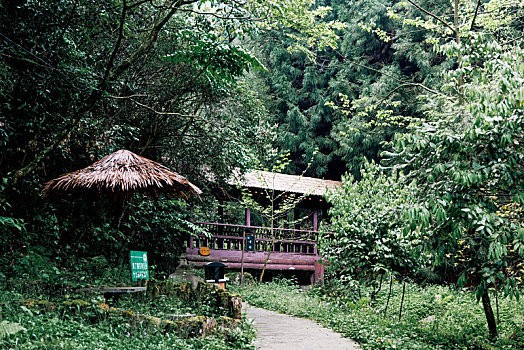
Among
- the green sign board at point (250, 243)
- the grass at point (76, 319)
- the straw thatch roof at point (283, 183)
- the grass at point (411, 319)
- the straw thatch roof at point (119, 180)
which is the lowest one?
the grass at point (411, 319)

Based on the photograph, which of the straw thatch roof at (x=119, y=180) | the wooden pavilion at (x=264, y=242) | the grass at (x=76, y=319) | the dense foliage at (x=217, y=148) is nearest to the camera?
the grass at (x=76, y=319)

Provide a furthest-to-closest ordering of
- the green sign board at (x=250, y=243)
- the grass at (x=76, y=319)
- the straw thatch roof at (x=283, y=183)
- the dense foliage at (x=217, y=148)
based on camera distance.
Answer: the straw thatch roof at (x=283, y=183)
the green sign board at (x=250, y=243)
the dense foliage at (x=217, y=148)
the grass at (x=76, y=319)

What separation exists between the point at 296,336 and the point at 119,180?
3.60 meters

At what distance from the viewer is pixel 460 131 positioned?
195 inches

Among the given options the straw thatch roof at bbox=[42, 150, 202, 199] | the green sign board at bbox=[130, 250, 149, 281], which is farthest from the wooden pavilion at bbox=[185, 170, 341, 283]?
the straw thatch roof at bbox=[42, 150, 202, 199]

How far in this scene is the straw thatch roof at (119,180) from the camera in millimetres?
6027

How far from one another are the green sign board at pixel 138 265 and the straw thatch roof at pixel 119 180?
1.00 metres

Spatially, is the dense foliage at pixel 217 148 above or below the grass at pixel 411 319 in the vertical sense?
above

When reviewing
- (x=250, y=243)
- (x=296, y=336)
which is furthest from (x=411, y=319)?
(x=250, y=243)

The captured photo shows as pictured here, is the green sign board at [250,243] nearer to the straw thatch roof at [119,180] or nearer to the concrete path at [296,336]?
the concrete path at [296,336]

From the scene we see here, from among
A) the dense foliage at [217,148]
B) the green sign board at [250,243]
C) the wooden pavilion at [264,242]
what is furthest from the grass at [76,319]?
the green sign board at [250,243]

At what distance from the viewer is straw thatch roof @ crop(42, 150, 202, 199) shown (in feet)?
19.8

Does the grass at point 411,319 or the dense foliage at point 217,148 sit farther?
the grass at point 411,319

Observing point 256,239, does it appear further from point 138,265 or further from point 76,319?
point 76,319
